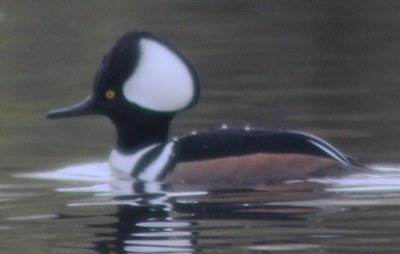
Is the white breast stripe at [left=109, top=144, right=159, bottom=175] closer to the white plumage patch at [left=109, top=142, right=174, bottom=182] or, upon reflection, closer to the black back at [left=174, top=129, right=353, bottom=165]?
the white plumage patch at [left=109, top=142, right=174, bottom=182]

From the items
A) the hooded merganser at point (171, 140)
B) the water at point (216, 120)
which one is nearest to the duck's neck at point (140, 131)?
the hooded merganser at point (171, 140)

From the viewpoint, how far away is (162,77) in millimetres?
Answer: 13016

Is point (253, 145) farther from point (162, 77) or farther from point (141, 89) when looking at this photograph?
point (141, 89)

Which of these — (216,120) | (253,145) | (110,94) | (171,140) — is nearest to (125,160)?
(171,140)

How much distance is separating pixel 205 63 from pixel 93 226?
28.4ft

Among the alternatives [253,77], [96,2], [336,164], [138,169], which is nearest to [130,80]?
[138,169]

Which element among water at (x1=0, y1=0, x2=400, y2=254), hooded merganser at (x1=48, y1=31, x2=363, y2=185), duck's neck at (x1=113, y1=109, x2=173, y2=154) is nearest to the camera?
water at (x1=0, y1=0, x2=400, y2=254)

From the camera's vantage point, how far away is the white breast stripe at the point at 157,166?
12949 mm

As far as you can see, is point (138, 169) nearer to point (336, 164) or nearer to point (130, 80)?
point (130, 80)

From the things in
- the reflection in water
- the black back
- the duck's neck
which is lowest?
the reflection in water

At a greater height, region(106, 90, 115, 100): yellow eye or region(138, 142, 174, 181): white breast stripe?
region(106, 90, 115, 100): yellow eye

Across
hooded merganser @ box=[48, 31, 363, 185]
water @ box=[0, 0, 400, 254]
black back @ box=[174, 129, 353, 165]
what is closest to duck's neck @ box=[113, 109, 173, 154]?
hooded merganser @ box=[48, 31, 363, 185]

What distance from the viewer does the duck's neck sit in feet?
43.7

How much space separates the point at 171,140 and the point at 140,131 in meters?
0.29
